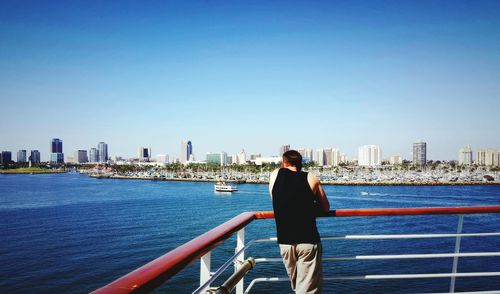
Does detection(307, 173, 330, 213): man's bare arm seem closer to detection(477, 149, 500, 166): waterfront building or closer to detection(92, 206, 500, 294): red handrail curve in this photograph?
detection(92, 206, 500, 294): red handrail curve

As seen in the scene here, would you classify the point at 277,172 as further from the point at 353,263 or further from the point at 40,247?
the point at 40,247

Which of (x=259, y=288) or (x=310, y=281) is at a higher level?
(x=310, y=281)

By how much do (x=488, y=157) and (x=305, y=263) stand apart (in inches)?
7910

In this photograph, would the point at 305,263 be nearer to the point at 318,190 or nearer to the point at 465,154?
the point at 318,190

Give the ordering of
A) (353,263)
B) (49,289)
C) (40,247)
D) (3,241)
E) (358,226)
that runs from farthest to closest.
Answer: (358,226) → (3,241) → (40,247) → (353,263) → (49,289)

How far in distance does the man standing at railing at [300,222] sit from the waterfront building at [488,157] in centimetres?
19074

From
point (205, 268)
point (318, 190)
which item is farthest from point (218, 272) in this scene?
point (318, 190)

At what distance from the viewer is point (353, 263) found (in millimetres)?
21578

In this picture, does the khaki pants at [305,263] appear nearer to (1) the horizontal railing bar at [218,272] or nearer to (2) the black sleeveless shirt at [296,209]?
(2) the black sleeveless shirt at [296,209]

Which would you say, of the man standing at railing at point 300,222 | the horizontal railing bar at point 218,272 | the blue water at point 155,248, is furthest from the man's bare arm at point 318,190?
the blue water at point 155,248

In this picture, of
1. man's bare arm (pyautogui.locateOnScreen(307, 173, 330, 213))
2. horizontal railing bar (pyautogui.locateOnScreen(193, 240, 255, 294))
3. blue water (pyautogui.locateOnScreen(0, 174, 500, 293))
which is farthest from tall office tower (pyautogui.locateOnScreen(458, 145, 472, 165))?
horizontal railing bar (pyautogui.locateOnScreen(193, 240, 255, 294))

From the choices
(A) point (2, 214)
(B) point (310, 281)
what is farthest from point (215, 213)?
(B) point (310, 281)

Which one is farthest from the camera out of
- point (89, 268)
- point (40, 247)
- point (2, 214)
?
point (2, 214)

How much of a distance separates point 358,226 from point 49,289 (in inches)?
899
